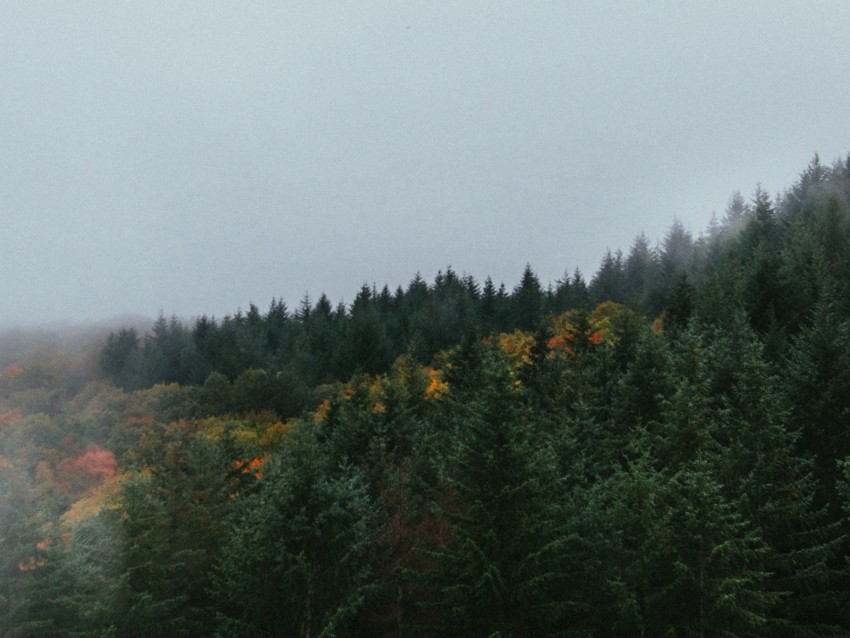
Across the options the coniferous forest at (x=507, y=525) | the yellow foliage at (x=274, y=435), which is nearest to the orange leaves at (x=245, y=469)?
the coniferous forest at (x=507, y=525)

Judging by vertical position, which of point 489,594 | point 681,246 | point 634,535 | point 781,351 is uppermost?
point 681,246

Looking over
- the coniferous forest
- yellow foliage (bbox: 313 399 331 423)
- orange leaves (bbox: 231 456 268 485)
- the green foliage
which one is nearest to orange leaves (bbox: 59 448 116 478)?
yellow foliage (bbox: 313 399 331 423)

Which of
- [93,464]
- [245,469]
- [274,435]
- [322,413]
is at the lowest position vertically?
[245,469]

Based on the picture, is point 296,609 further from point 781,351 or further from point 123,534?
point 781,351

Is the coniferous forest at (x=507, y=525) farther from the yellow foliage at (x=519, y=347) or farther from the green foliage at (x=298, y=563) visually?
the yellow foliage at (x=519, y=347)

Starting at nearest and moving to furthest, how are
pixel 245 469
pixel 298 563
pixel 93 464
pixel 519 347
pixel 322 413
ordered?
pixel 298 563 → pixel 245 469 → pixel 322 413 → pixel 519 347 → pixel 93 464

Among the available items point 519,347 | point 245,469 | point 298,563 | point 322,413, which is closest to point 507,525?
point 298,563

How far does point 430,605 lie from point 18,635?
43.4 ft

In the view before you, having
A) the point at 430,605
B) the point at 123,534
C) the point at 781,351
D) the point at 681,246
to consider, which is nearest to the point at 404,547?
the point at 430,605

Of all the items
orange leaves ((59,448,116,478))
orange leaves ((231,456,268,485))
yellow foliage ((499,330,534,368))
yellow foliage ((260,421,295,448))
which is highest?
yellow foliage ((499,330,534,368))

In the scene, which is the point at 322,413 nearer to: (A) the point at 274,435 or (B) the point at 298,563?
(A) the point at 274,435

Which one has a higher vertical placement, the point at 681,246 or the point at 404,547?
the point at 681,246

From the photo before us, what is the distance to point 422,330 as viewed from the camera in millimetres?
97750

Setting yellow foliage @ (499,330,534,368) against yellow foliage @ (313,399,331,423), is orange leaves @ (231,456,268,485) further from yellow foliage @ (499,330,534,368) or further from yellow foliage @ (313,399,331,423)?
yellow foliage @ (499,330,534,368)
